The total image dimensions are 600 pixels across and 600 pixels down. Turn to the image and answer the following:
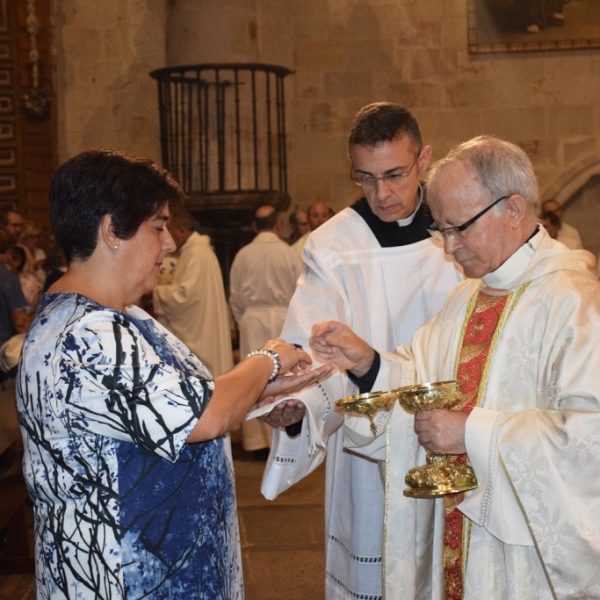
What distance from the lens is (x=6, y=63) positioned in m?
10.9

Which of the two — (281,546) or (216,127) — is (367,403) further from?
(216,127)

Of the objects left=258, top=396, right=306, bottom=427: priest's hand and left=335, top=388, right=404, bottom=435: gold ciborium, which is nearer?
left=335, top=388, right=404, bottom=435: gold ciborium

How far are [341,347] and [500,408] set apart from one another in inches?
19.8

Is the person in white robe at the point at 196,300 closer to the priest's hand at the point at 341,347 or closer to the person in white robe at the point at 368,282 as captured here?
the person in white robe at the point at 368,282

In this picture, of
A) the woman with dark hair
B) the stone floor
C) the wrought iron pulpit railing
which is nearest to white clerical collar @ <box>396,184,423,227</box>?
the woman with dark hair

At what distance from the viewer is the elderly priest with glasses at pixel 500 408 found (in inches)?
95.7

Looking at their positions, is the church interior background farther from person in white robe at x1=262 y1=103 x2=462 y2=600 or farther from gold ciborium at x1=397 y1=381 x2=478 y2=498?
gold ciborium at x1=397 y1=381 x2=478 y2=498

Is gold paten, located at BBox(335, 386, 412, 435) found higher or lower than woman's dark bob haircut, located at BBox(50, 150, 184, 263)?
lower

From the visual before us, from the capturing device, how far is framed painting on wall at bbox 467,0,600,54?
419 inches

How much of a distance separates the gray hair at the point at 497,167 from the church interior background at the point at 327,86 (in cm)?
810

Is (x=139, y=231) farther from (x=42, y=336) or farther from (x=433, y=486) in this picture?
(x=433, y=486)

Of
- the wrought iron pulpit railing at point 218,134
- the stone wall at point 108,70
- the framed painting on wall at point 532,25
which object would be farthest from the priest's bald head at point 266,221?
the framed painting on wall at point 532,25

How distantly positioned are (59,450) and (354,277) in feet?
4.82

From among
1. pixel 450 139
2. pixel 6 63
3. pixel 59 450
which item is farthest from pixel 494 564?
pixel 6 63
